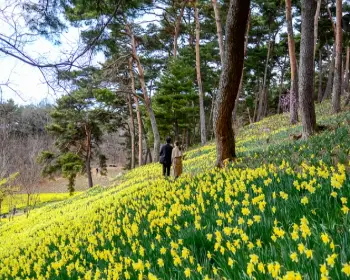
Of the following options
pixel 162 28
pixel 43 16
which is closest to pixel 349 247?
pixel 43 16

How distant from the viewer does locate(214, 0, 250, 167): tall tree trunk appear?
8317 mm

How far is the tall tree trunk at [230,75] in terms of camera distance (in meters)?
8.32

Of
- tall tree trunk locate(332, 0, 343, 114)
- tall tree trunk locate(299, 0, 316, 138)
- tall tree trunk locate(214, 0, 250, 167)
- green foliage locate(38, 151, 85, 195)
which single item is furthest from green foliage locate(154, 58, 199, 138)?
tall tree trunk locate(214, 0, 250, 167)

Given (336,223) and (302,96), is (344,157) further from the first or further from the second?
(302,96)

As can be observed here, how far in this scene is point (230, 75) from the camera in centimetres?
877

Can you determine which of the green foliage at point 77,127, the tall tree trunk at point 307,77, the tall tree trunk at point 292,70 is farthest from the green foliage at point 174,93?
the tall tree trunk at point 307,77

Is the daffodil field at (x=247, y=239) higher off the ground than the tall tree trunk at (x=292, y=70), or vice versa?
the tall tree trunk at (x=292, y=70)

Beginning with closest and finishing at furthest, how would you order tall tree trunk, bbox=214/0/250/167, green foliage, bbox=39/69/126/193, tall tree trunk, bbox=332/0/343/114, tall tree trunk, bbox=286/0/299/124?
tall tree trunk, bbox=214/0/250/167
tall tree trunk, bbox=332/0/343/114
tall tree trunk, bbox=286/0/299/124
green foliage, bbox=39/69/126/193

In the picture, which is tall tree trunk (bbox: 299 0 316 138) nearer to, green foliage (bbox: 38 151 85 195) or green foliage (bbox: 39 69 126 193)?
green foliage (bbox: 39 69 126 193)

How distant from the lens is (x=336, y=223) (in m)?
2.68

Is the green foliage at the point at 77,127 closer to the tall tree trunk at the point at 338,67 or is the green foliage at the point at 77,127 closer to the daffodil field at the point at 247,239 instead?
the tall tree trunk at the point at 338,67

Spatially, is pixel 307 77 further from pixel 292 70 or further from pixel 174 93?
pixel 174 93

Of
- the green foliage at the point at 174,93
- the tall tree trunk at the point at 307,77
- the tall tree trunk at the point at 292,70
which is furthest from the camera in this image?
the green foliage at the point at 174,93

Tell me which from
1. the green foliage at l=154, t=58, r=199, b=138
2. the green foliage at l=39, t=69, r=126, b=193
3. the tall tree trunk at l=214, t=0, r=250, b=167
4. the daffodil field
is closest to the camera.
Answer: the daffodil field
